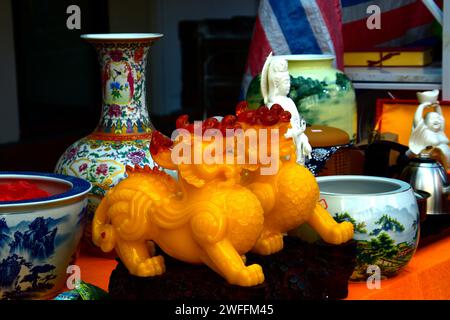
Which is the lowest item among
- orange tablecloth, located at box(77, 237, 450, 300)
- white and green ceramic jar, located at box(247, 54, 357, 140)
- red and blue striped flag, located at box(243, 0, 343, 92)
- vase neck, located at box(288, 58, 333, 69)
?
orange tablecloth, located at box(77, 237, 450, 300)

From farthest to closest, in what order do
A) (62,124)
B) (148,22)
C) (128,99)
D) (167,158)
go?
(148,22) → (62,124) → (128,99) → (167,158)

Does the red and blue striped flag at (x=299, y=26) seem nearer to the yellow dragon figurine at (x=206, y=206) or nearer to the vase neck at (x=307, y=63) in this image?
the vase neck at (x=307, y=63)

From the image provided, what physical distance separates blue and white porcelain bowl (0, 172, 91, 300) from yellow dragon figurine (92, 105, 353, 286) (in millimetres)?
79

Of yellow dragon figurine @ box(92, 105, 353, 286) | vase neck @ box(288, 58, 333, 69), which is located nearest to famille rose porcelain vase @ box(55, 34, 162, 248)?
yellow dragon figurine @ box(92, 105, 353, 286)

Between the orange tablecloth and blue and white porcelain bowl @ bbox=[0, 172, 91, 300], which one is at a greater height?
blue and white porcelain bowl @ bbox=[0, 172, 91, 300]

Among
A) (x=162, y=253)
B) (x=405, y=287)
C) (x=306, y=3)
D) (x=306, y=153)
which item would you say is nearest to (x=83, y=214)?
(x=162, y=253)

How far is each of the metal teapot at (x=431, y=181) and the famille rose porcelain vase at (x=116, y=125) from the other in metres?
0.49

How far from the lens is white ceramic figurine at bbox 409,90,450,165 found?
→ 1.64 meters

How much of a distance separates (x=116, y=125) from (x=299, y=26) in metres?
0.82

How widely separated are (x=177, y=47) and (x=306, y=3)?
285cm

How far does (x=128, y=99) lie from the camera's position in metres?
1.55

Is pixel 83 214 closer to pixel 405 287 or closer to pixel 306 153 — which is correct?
pixel 306 153

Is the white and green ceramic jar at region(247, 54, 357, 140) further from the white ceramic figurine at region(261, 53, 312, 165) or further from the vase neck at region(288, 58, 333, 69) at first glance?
the white ceramic figurine at region(261, 53, 312, 165)

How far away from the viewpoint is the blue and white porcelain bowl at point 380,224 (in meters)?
1.27
